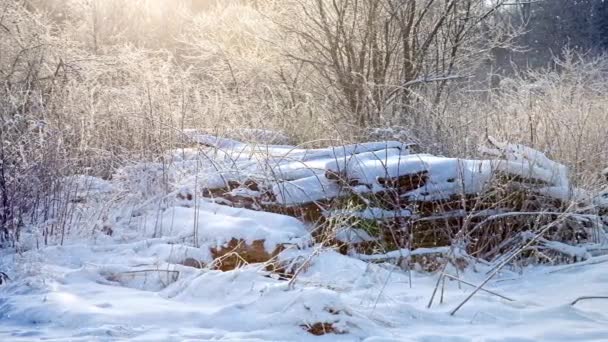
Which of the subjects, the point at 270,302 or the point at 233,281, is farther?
the point at 233,281

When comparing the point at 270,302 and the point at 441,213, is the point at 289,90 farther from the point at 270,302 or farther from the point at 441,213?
the point at 270,302

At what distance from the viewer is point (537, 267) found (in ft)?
13.8

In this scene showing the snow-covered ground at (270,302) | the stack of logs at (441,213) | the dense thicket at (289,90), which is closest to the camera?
the snow-covered ground at (270,302)

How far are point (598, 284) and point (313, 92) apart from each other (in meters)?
6.69

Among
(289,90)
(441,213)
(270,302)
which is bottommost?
(270,302)

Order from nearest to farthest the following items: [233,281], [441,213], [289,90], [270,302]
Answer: [270,302]
[233,281]
[441,213]
[289,90]

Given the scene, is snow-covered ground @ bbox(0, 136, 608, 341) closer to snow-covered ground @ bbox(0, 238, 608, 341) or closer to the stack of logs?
snow-covered ground @ bbox(0, 238, 608, 341)

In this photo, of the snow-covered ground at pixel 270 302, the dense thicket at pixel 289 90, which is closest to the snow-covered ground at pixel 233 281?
the snow-covered ground at pixel 270 302

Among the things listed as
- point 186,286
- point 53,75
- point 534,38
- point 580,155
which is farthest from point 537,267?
point 534,38

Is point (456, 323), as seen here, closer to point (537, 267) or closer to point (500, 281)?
point (500, 281)

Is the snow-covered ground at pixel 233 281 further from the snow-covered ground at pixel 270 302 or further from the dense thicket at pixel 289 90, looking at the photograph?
the dense thicket at pixel 289 90

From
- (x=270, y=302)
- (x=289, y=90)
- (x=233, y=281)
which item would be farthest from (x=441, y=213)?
(x=289, y=90)

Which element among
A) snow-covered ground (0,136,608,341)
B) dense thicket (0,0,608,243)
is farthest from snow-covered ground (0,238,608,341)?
dense thicket (0,0,608,243)

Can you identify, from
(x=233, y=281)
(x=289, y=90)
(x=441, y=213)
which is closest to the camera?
(x=233, y=281)
